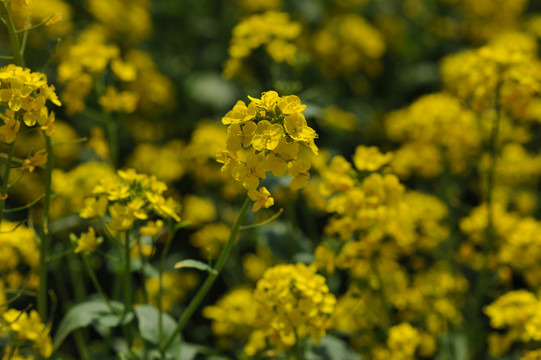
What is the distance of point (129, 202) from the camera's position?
2.13 meters

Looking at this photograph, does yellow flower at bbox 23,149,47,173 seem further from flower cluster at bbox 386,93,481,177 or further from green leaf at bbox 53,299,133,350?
flower cluster at bbox 386,93,481,177

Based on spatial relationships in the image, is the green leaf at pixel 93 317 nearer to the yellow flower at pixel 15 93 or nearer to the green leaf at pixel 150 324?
the green leaf at pixel 150 324

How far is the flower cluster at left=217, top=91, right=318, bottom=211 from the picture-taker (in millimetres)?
1766

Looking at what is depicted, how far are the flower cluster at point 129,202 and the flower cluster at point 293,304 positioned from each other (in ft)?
1.62

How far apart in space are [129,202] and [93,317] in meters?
0.55

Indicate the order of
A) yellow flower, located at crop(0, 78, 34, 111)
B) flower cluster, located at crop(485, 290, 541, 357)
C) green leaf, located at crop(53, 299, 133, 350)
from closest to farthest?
yellow flower, located at crop(0, 78, 34, 111) < green leaf, located at crop(53, 299, 133, 350) < flower cluster, located at crop(485, 290, 541, 357)

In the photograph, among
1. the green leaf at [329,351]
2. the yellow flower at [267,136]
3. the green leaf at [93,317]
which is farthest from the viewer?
the green leaf at [329,351]

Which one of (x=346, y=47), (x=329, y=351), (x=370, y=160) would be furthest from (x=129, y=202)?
(x=346, y=47)

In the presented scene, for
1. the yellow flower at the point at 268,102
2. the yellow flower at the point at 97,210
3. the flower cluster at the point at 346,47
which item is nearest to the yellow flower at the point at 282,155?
the yellow flower at the point at 268,102

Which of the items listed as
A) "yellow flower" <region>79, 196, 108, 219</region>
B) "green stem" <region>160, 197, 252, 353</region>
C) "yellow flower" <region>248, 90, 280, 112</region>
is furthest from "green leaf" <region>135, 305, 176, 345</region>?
"yellow flower" <region>248, 90, 280, 112</region>

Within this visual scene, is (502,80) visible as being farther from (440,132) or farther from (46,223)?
(46,223)

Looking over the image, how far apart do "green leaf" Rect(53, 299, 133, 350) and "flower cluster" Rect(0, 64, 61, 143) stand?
805 mm

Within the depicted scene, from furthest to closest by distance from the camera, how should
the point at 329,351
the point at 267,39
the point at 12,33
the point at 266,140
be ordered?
the point at 267,39
the point at 329,351
the point at 12,33
the point at 266,140

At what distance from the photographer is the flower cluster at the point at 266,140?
5.79 feet
